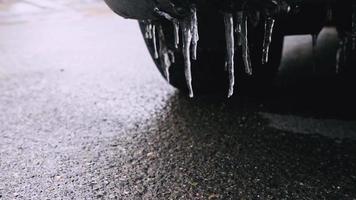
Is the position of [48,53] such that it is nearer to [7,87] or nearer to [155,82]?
[7,87]

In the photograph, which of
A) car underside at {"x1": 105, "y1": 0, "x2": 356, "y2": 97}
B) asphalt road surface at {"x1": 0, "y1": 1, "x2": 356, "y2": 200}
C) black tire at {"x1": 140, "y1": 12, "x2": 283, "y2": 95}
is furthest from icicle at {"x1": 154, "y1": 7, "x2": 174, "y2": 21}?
asphalt road surface at {"x1": 0, "y1": 1, "x2": 356, "y2": 200}

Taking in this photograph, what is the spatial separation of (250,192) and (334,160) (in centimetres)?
46

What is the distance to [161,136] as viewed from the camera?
201 cm

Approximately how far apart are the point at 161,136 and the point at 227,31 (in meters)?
0.70

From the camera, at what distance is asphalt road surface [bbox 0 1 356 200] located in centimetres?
159

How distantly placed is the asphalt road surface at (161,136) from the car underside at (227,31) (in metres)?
0.18

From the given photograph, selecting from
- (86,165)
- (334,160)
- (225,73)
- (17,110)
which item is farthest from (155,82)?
(334,160)

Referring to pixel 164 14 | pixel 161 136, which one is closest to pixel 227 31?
pixel 164 14

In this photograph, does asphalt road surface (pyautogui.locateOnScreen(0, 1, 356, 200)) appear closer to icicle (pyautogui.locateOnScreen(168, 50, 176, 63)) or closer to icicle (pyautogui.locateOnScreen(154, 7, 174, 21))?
icicle (pyautogui.locateOnScreen(168, 50, 176, 63))

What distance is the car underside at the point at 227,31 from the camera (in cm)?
141

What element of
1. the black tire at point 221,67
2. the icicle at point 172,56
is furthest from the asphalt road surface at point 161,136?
the icicle at point 172,56

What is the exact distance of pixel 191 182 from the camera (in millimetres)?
1610

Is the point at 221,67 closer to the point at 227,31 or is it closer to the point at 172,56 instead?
the point at 172,56

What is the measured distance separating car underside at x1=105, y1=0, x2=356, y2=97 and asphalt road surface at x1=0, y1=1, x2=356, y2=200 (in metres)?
0.18
